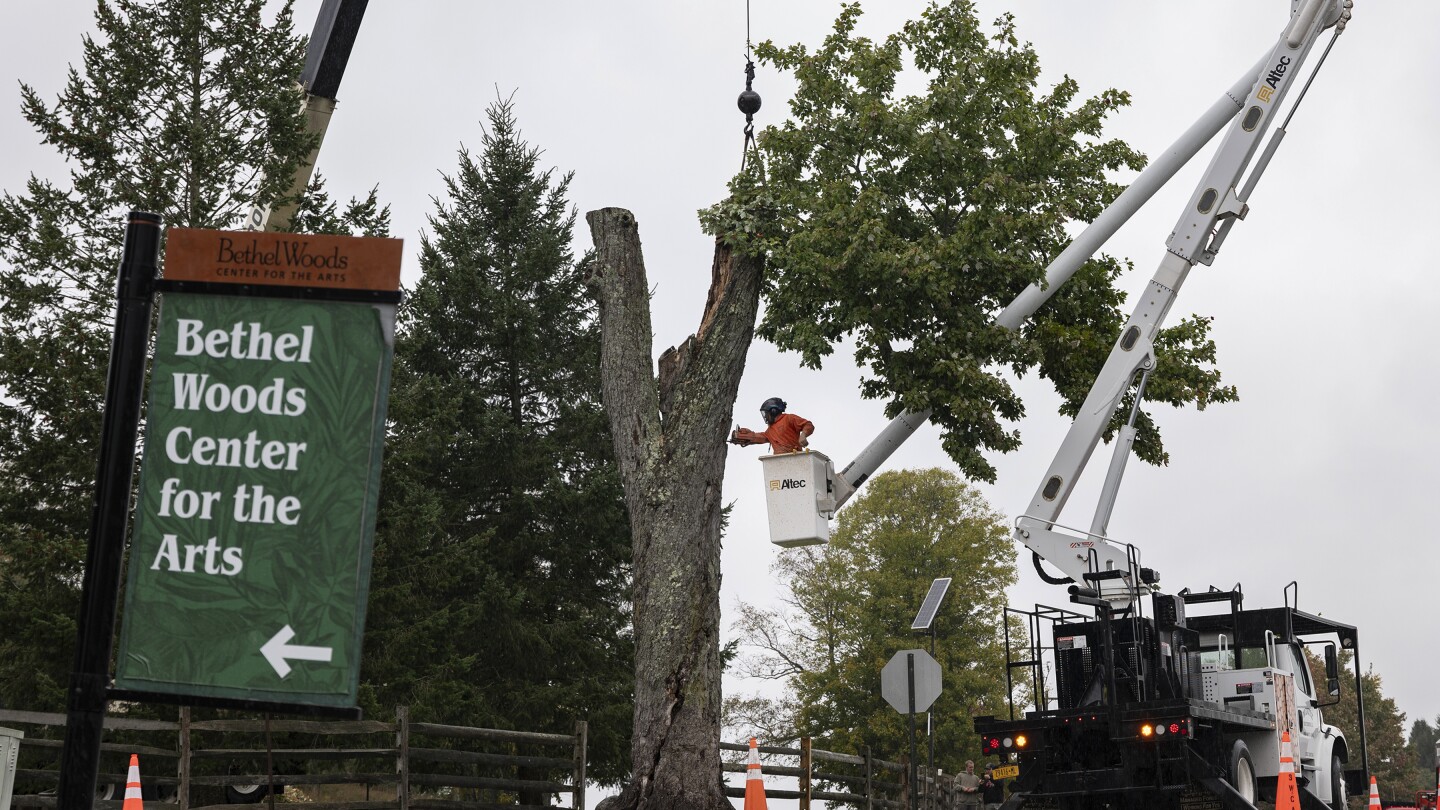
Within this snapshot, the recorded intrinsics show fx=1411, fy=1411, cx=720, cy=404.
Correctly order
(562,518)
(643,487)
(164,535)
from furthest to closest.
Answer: (562,518) < (643,487) < (164,535)

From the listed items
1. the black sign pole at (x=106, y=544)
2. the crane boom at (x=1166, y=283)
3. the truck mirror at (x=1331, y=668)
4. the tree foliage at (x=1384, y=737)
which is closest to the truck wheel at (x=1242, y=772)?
the truck mirror at (x=1331, y=668)

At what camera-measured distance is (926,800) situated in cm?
2447

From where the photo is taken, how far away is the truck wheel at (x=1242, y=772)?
49.3 feet

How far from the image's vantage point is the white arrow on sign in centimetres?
356

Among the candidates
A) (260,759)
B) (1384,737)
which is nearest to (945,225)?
(260,759)

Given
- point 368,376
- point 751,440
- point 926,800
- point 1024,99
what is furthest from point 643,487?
point 926,800

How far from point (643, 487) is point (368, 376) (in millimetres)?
10484

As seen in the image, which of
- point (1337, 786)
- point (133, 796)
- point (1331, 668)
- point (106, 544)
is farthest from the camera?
point (1337, 786)

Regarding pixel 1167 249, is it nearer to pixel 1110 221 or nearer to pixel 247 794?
pixel 1110 221

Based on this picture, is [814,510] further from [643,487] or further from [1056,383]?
[1056,383]

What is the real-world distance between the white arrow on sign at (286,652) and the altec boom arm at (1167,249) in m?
13.5

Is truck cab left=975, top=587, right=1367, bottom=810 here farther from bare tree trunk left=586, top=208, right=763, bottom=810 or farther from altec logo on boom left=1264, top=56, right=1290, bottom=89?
altec logo on boom left=1264, top=56, right=1290, bottom=89

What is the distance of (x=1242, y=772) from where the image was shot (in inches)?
604

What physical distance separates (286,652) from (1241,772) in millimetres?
13955
